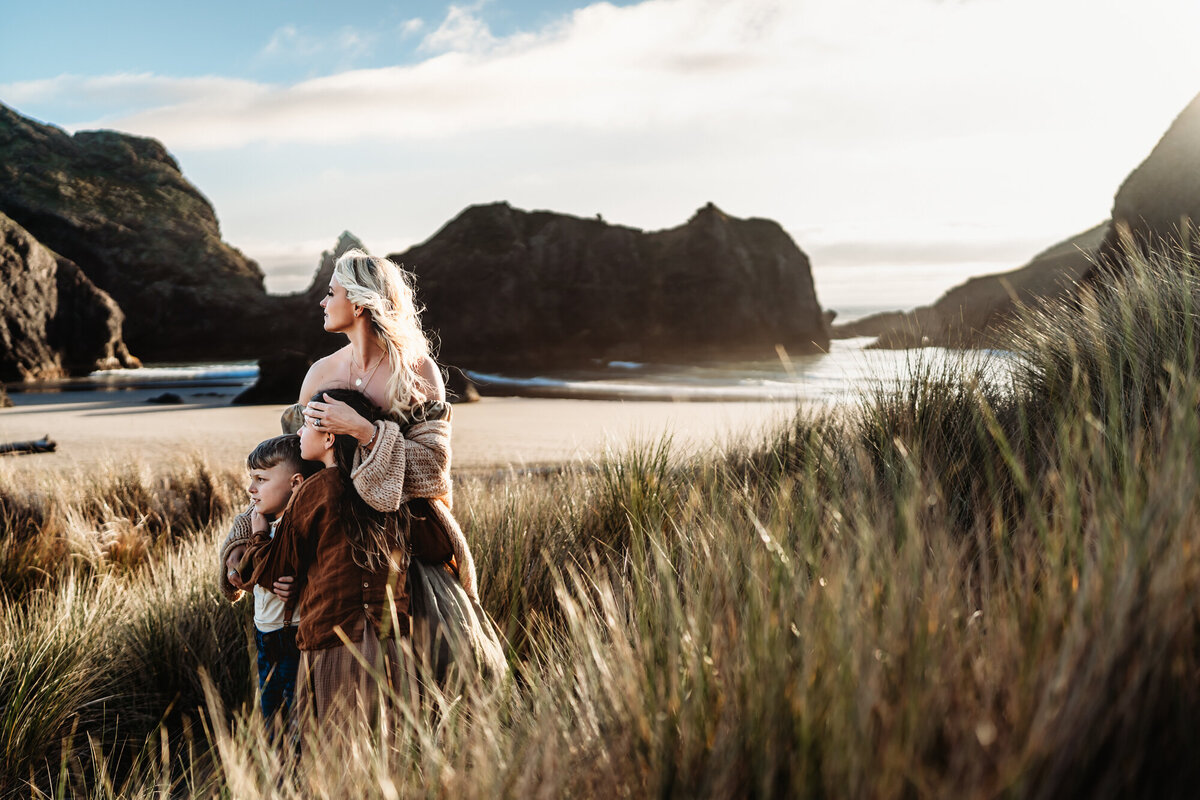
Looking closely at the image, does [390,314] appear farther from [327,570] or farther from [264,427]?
[264,427]

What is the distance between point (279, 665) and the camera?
272 centimetres

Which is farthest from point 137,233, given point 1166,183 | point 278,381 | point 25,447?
point 1166,183

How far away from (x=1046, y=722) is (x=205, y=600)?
376 cm

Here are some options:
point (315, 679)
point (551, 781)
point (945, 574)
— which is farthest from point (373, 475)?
point (945, 574)

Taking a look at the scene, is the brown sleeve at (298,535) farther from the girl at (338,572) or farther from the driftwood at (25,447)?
the driftwood at (25,447)

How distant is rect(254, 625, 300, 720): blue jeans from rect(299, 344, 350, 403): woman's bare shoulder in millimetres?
896

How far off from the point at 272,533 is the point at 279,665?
511mm

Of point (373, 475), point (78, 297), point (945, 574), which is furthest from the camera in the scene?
point (78, 297)

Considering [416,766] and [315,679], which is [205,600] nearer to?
[315,679]

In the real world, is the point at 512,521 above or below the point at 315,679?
above

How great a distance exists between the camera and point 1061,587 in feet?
3.92

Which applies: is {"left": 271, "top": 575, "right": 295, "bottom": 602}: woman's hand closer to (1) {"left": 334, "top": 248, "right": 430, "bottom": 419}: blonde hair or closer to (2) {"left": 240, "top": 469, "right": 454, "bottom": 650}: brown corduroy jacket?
(2) {"left": 240, "top": 469, "right": 454, "bottom": 650}: brown corduroy jacket

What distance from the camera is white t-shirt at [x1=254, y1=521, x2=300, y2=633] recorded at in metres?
2.70

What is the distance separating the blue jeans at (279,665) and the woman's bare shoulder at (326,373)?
90cm
